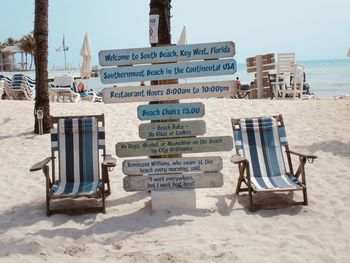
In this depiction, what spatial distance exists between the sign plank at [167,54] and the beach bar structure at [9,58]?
50.4 m

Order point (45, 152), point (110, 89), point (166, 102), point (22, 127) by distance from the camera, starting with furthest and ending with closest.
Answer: point (22, 127)
point (45, 152)
point (166, 102)
point (110, 89)

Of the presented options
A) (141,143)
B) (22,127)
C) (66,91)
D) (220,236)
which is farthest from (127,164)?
(66,91)

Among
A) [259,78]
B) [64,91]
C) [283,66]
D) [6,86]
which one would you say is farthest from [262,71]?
[6,86]

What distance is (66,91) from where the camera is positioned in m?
14.1

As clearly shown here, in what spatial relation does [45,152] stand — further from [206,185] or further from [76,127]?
[206,185]

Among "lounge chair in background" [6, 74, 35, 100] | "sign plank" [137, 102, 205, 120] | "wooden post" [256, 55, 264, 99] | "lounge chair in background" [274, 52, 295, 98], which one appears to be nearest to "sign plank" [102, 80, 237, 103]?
"sign plank" [137, 102, 205, 120]

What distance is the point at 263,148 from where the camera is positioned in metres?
5.44

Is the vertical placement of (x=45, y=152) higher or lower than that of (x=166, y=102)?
lower

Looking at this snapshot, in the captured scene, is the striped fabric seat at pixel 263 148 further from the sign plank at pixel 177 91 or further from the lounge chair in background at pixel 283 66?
the lounge chair in background at pixel 283 66

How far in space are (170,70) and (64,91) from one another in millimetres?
9892

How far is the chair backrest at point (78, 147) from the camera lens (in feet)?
17.0

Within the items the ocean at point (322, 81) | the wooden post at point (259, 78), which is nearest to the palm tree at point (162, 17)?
the wooden post at point (259, 78)

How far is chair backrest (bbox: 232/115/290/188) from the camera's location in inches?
206

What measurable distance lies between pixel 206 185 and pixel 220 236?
85 centimetres
